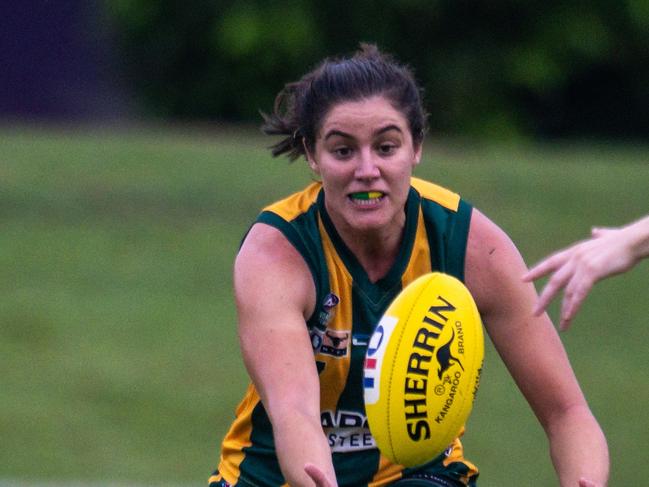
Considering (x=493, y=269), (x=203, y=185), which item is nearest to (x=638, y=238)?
(x=493, y=269)

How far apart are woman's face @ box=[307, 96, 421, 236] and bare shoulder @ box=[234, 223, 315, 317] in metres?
0.19

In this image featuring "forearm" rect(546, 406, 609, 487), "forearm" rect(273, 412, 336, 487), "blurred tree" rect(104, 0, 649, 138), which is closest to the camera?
"forearm" rect(273, 412, 336, 487)

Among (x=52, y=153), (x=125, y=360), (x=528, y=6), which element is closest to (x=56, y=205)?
(x=52, y=153)

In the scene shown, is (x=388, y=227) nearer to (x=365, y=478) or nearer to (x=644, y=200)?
(x=365, y=478)

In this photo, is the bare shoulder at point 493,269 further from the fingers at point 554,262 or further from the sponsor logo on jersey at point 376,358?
the fingers at point 554,262

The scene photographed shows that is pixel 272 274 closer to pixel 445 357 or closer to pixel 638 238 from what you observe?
pixel 445 357

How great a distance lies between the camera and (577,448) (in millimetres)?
4473

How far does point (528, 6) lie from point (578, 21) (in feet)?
2.40

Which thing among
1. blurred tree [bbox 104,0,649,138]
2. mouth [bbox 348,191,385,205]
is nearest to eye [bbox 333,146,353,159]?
mouth [bbox 348,191,385,205]

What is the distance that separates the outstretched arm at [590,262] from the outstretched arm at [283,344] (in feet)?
2.43

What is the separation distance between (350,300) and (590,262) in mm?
935

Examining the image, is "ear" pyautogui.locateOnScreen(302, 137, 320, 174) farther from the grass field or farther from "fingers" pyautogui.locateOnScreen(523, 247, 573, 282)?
the grass field

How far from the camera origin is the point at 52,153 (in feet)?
45.7

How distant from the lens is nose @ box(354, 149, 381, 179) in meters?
4.34
